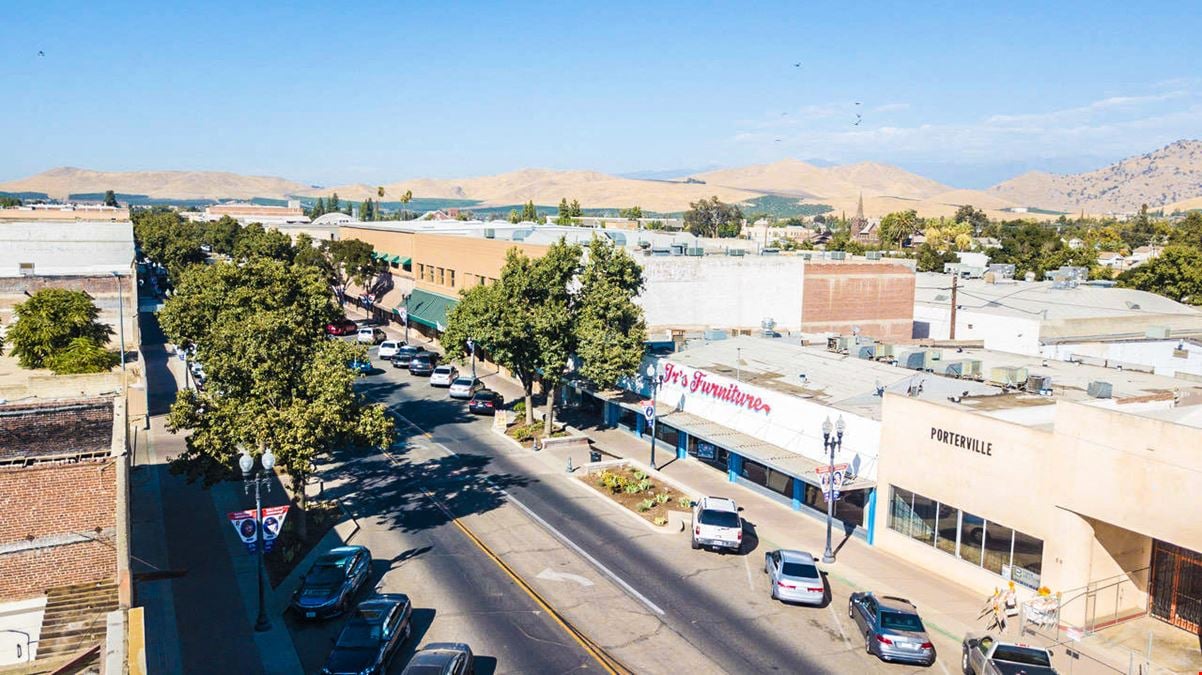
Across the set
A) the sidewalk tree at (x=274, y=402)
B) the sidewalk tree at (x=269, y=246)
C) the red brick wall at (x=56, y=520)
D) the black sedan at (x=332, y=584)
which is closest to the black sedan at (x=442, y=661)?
the black sedan at (x=332, y=584)

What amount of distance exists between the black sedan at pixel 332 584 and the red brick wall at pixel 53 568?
20.1ft

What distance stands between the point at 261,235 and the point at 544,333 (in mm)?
62766

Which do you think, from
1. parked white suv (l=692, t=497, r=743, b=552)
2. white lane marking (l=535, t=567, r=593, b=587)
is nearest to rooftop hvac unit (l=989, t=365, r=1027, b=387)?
parked white suv (l=692, t=497, r=743, b=552)

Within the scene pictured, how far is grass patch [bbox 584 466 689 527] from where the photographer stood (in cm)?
3428

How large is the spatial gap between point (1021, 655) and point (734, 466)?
60.4 ft

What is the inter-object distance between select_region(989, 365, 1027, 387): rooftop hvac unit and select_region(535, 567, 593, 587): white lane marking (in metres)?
18.3

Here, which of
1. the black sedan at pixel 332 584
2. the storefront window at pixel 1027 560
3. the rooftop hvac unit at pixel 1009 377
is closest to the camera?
the black sedan at pixel 332 584

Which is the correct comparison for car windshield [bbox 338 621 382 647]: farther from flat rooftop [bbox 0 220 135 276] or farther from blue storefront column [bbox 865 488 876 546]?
flat rooftop [bbox 0 220 135 276]

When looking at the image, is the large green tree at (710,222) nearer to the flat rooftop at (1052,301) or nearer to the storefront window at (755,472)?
the flat rooftop at (1052,301)

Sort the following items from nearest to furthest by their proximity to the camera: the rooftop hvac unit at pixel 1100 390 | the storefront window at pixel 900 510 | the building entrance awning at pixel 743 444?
the storefront window at pixel 900 510 < the rooftop hvac unit at pixel 1100 390 < the building entrance awning at pixel 743 444

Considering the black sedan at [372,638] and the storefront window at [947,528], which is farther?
the storefront window at [947,528]

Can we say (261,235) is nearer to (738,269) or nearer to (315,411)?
(738,269)

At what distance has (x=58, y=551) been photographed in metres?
25.8

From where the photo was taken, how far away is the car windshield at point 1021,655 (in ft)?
67.7
